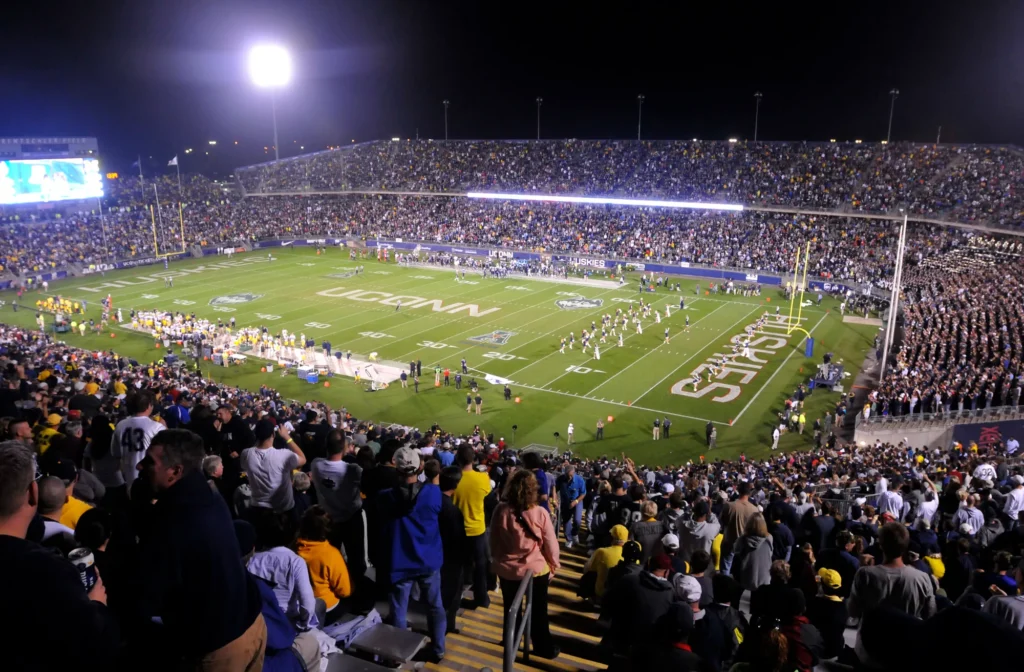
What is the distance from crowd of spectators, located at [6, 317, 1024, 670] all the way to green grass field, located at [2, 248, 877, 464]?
52.7ft

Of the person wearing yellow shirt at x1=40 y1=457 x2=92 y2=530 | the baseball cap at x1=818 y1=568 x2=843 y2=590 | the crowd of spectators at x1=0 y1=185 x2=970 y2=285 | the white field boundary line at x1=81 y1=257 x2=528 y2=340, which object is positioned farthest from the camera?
the crowd of spectators at x1=0 y1=185 x2=970 y2=285

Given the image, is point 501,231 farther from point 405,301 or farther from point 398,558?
point 398,558

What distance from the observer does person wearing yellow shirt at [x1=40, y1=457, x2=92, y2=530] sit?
5699 millimetres

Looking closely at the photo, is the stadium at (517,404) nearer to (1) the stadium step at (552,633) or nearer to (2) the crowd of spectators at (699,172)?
(1) the stadium step at (552,633)

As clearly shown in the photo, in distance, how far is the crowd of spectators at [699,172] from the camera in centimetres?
5341

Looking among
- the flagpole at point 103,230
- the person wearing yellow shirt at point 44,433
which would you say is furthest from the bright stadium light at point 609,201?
the person wearing yellow shirt at point 44,433

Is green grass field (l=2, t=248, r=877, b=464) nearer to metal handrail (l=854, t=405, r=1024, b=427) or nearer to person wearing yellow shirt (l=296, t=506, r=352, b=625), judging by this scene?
metal handrail (l=854, t=405, r=1024, b=427)

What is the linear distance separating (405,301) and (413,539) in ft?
136

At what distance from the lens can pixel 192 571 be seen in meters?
3.37

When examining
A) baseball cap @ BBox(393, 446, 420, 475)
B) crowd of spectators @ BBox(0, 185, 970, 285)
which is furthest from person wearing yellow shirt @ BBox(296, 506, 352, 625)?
crowd of spectators @ BBox(0, 185, 970, 285)

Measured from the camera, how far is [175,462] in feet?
11.7

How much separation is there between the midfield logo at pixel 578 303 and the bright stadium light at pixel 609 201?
67.3 feet

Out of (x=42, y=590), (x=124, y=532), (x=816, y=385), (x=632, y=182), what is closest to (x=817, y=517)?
(x=124, y=532)

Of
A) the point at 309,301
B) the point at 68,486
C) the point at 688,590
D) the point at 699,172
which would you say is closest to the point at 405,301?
the point at 309,301
